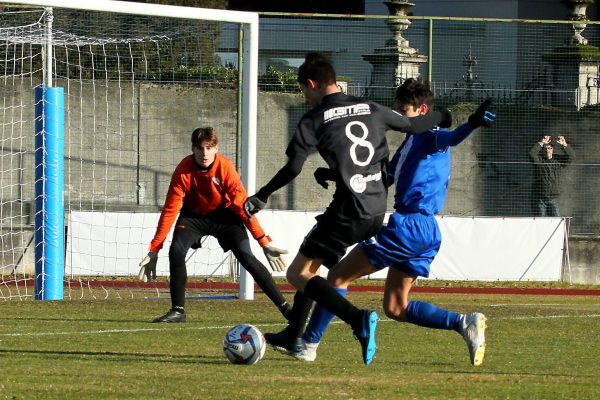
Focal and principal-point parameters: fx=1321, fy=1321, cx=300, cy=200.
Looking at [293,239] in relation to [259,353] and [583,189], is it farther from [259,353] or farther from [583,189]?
[259,353]

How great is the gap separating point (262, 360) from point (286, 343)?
0.24 meters

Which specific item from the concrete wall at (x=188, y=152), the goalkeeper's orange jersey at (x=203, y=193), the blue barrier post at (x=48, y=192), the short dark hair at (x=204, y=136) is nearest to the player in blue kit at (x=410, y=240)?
the short dark hair at (x=204, y=136)

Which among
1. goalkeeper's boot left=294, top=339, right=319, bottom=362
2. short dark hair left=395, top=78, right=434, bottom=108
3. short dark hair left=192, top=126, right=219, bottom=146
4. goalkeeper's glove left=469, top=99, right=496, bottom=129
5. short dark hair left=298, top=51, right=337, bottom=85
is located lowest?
goalkeeper's boot left=294, top=339, right=319, bottom=362

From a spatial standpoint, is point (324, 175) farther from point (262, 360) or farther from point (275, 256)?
point (275, 256)

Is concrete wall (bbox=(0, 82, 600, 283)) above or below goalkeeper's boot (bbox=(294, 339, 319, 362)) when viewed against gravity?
above

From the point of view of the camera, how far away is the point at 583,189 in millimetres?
21891

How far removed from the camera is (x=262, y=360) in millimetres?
9047

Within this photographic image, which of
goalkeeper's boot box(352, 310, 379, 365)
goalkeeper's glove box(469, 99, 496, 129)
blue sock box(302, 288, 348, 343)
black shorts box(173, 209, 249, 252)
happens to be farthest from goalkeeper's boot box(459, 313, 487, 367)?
black shorts box(173, 209, 249, 252)

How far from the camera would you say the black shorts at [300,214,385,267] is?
8.41m

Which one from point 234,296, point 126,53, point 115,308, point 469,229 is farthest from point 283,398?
point 469,229

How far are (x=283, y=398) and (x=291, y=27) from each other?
1469cm

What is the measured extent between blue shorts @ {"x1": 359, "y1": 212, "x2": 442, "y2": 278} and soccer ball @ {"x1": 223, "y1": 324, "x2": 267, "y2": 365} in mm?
930

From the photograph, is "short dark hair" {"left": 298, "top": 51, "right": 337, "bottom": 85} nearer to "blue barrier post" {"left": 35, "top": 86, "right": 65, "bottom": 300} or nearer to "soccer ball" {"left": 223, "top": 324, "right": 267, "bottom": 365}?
"soccer ball" {"left": 223, "top": 324, "right": 267, "bottom": 365}

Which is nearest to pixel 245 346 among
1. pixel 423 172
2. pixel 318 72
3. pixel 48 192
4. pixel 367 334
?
pixel 367 334
